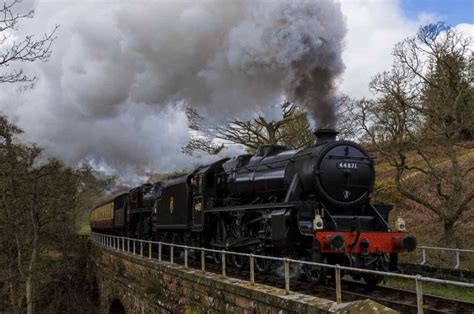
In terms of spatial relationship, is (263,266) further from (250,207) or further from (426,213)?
(426,213)

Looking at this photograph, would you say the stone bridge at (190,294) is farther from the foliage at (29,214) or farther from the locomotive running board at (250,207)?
the foliage at (29,214)

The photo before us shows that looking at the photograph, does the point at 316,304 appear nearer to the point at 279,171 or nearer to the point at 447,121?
the point at 279,171

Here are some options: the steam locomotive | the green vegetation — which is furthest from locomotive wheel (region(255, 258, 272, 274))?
the green vegetation

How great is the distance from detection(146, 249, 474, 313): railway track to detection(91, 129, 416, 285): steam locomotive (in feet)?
0.82

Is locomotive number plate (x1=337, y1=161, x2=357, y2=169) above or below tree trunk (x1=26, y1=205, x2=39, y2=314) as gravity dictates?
above

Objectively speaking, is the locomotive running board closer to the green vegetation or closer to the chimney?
the chimney

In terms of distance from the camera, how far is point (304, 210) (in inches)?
384

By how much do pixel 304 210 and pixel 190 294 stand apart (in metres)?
3.49

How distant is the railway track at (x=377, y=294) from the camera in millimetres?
7245

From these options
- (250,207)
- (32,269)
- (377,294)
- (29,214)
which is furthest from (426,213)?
(29,214)

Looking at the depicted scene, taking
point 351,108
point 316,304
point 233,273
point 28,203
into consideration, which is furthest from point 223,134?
point 316,304

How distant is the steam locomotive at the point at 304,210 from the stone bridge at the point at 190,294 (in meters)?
1.30

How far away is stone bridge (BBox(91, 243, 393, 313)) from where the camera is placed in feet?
23.1

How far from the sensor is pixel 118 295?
1939 cm
